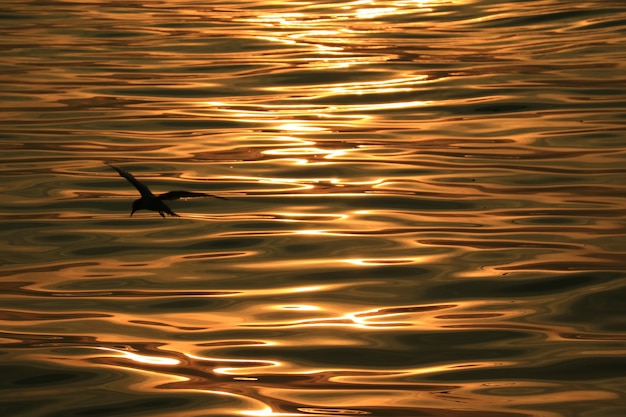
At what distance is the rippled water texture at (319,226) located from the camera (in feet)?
18.7

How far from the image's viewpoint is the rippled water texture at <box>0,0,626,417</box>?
5703 mm

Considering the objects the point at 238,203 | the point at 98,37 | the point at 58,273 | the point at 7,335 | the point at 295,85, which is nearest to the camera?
the point at 7,335

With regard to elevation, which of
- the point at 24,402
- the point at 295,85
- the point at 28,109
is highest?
the point at 295,85

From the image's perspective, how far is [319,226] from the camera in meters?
8.16

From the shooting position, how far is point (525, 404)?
211 inches

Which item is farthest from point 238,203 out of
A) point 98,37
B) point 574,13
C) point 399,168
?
point 574,13

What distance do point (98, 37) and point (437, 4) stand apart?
4.66 meters

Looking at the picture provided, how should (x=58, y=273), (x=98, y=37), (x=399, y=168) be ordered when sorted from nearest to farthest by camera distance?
1. (x=58, y=273)
2. (x=399, y=168)
3. (x=98, y=37)

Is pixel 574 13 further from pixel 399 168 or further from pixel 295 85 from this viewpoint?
pixel 399 168

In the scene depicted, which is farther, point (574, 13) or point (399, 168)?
point (574, 13)

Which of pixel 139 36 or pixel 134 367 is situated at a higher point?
pixel 139 36

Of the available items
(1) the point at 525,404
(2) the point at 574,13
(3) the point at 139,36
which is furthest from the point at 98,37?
(1) the point at 525,404

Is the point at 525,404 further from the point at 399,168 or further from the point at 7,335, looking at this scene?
the point at 399,168

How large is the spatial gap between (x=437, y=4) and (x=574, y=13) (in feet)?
7.34
